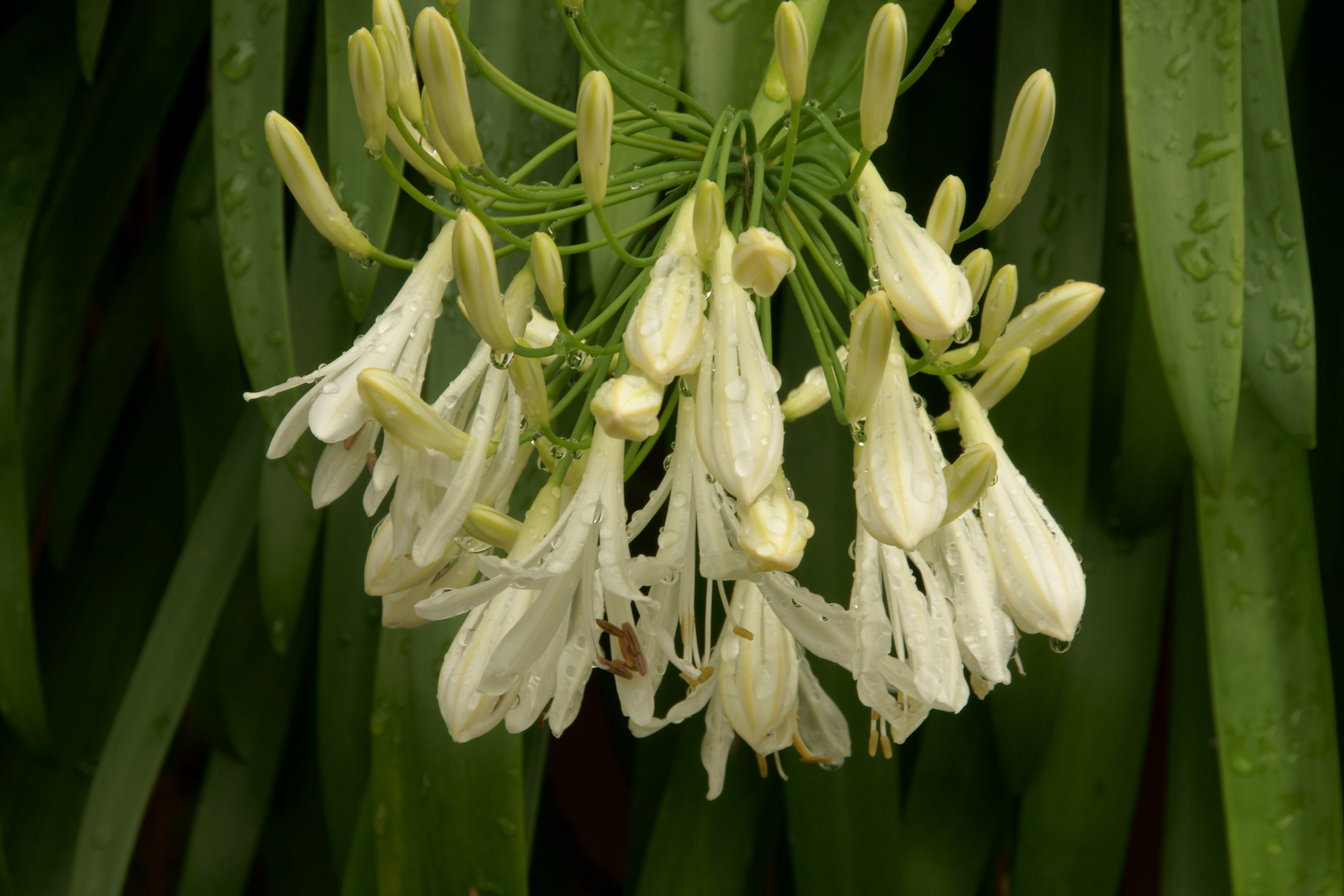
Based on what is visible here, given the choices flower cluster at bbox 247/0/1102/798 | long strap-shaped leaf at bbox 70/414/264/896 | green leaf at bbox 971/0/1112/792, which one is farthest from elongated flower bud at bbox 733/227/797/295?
long strap-shaped leaf at bbox 70/414/264/896

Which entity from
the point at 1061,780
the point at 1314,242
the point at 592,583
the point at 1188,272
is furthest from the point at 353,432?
the point at 1314,242

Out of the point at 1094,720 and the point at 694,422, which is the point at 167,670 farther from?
the point at 1094,720

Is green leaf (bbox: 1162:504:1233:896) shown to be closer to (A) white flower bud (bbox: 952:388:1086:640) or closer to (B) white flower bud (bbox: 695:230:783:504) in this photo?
(A) white flower bud (bbox: 952:388:1086:640)

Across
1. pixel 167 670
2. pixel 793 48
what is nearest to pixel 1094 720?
pixel 793 48

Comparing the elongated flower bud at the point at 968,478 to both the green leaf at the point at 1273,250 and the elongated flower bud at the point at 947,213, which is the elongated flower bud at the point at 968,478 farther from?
the green leaf at the point at 1273,250

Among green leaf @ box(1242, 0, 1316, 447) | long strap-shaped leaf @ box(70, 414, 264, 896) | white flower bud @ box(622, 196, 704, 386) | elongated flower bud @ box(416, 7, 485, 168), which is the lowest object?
long strap-shaped leaf @ box(70, 414, 264, 896)

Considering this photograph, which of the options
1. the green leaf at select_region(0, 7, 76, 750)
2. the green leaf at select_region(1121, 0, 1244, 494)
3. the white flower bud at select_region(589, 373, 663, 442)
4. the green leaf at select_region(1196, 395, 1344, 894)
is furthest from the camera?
the green leaf at select_region(0, 7, 76, 750)

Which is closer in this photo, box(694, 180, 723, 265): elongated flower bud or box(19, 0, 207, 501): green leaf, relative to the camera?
box(694, 180, 723, 265): elongated flower bud

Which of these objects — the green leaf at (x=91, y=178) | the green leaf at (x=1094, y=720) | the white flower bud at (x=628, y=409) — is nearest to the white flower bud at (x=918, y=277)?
the white flower bud at (x=628, y=409)
